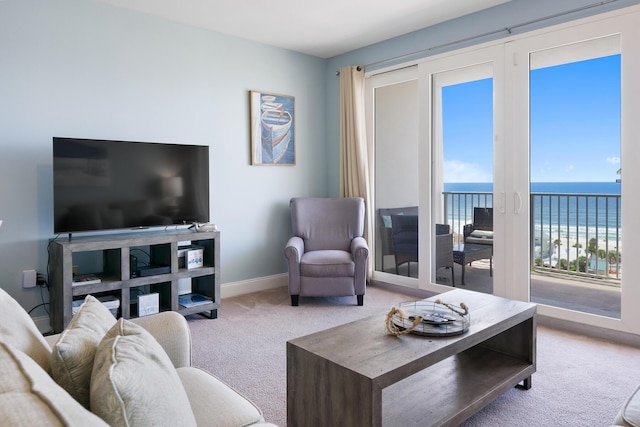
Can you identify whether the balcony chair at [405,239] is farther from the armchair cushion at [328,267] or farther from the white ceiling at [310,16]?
the white ceiling at [310,16]

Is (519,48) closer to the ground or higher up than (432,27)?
closer to the ground

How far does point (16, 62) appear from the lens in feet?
10.2

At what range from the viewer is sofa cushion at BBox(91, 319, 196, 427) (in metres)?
0.84

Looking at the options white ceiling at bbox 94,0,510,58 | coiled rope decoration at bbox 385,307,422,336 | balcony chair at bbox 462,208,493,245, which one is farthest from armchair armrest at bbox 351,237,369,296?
white ceiling at bbox 94,0,510,58

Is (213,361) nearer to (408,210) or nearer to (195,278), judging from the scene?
(195,278)

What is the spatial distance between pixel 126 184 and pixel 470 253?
2996 millimetres

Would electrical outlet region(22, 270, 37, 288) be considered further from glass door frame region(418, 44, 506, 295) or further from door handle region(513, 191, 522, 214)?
door handle region(513, 191, 522, 214)

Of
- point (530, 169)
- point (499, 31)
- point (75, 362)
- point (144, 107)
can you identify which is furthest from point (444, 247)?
point (75, 362)

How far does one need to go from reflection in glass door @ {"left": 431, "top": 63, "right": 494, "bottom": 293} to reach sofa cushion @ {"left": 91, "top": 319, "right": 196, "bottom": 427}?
3.33 metres

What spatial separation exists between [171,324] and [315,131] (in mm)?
3665

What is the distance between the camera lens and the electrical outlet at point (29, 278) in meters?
3.20

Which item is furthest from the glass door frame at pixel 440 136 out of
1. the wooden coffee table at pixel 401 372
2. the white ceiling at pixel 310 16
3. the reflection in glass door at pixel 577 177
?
the wooden coffee table at pixel 401 372

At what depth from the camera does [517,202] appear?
3557mm

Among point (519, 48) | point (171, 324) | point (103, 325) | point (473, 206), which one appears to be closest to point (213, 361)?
point (171, 324)
